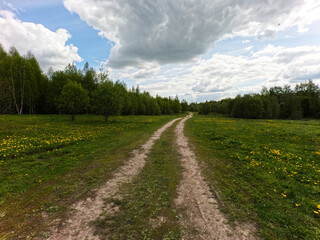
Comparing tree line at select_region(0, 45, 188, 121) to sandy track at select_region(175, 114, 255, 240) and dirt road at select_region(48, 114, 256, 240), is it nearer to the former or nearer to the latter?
dirt road at select_region(48, 114, 256, 240)

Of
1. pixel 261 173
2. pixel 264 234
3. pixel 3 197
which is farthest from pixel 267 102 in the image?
pixel 3 197

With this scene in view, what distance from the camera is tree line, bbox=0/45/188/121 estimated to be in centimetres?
3114

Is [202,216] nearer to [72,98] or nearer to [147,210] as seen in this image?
[147,210]

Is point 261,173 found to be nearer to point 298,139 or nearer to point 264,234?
point 264,234

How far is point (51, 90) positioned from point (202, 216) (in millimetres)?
62205

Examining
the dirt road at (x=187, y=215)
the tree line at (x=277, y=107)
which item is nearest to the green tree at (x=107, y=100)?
the dirt road at (x=187, y=215)

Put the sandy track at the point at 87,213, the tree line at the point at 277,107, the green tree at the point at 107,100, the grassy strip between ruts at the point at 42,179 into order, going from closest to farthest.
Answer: the sandy track at the point at 87,213
the grassy strip between ruts at the point at 42,179
the green tree at the point at 107,100
the tree line at the point at 277,107

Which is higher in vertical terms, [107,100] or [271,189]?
[107,100]

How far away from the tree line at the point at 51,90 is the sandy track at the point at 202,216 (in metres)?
27.8

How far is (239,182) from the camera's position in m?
7.31

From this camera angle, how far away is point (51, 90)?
167ft

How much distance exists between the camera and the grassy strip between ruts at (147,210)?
13.4ft

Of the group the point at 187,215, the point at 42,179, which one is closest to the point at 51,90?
the point at 42,179

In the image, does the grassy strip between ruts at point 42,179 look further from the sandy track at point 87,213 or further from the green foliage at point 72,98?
the green foliage at point 72,98
